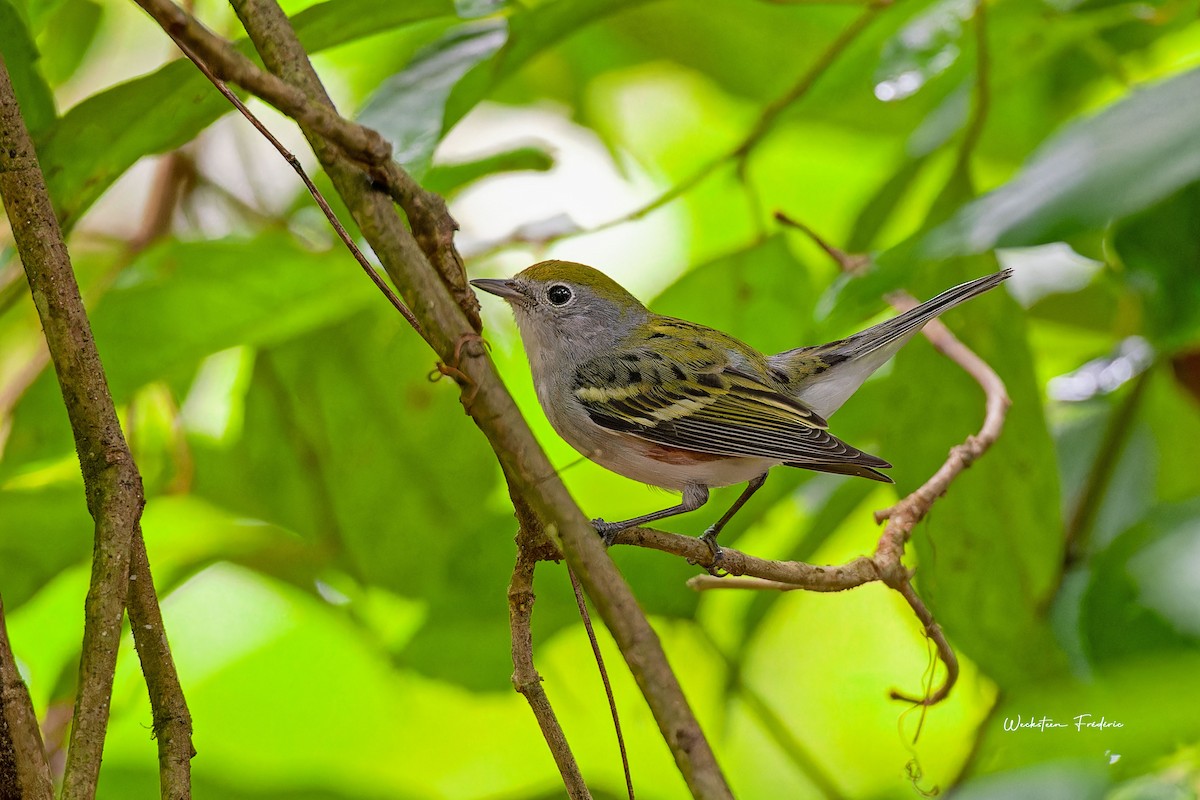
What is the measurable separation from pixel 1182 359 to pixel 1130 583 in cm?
47

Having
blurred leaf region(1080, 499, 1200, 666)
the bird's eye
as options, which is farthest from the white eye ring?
blurred leaf region(1080, 499, 1200, 666)

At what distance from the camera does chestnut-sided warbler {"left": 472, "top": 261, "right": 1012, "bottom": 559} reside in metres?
1.53

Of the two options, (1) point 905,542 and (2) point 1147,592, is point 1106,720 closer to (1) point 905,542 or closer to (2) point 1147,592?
(2) point 1147,592

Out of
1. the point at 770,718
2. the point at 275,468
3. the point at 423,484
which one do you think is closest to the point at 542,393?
the point at 423,484

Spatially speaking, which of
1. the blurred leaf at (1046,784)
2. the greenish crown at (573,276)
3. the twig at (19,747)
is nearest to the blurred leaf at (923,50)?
the greenish crown at (573,276)

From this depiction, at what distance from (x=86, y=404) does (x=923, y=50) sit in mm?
1463

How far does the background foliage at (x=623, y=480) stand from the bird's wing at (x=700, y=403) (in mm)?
80

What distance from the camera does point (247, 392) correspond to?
69.7 inches

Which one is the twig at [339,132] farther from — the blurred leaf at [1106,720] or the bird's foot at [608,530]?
the blurred leaf at [1106,720]

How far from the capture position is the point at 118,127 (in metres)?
1.23

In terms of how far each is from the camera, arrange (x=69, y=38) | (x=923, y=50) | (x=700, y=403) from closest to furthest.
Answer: (x=700, y=403) → (x=923, y=50) → (x=69, y=38)

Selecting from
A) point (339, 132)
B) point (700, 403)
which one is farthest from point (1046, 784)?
point (339, 132)

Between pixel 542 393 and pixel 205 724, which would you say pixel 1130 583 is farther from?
pixel 205 724

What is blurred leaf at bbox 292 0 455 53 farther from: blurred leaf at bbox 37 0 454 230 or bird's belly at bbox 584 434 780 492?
bird's belly at bbox 584 434 780 492
